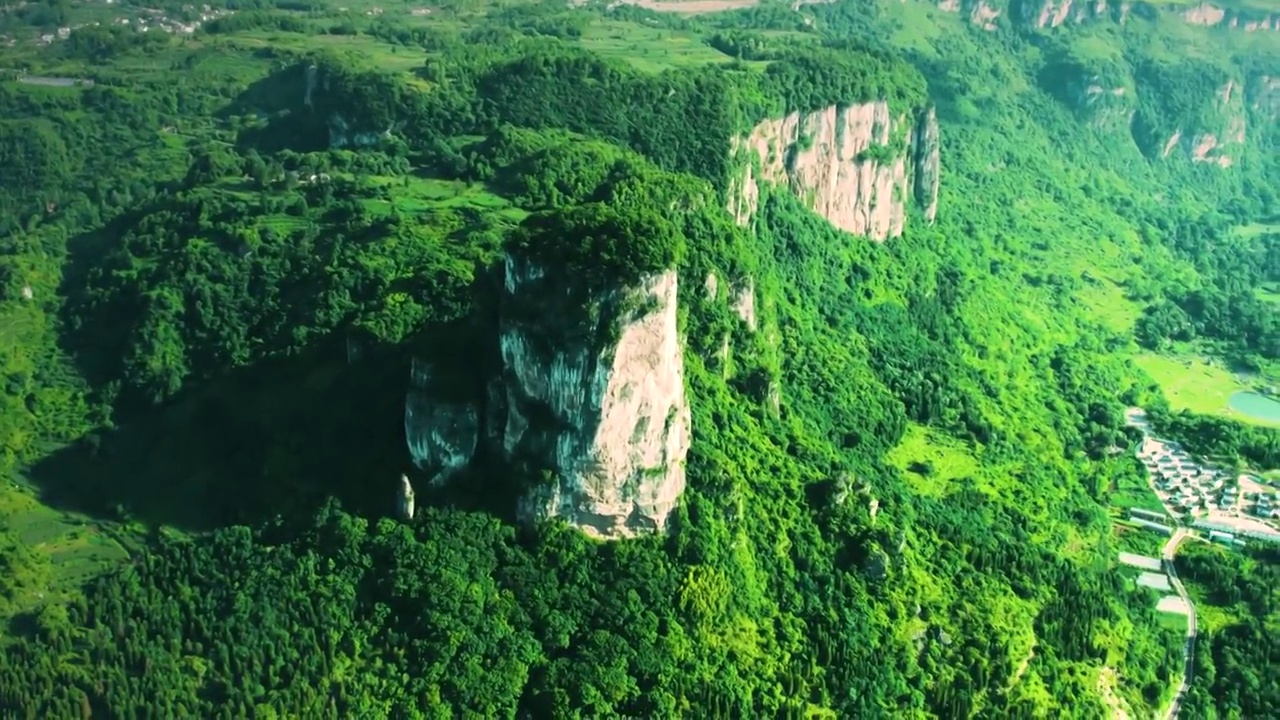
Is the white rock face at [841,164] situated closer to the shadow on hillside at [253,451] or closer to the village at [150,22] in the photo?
the shadow on hillside at [253,451]

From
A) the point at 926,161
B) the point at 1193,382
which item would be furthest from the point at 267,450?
the point at 1193,382

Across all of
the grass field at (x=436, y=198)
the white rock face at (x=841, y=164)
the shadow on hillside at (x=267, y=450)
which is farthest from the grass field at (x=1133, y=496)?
the shadow on hillside at (x=267, y=450)

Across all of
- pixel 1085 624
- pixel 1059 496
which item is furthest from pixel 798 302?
pixel 1085 624

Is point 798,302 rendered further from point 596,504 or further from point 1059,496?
point 596,504

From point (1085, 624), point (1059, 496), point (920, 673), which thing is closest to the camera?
point (920, 673)

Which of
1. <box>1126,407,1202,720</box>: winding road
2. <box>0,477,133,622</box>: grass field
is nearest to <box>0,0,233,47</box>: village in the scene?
<box>0,477,133,622</box>: grass field
